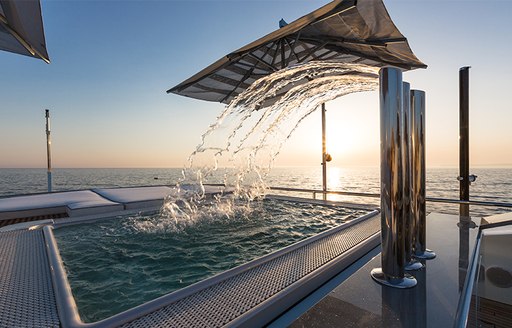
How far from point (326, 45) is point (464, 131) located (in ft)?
9.19

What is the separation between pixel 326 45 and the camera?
15.1ft

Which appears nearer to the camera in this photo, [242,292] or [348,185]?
[242,292]

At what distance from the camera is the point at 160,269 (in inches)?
87.4

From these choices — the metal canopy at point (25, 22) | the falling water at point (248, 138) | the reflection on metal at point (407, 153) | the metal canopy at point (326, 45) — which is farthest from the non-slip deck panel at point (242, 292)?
the metal canopy at point (25, 22)

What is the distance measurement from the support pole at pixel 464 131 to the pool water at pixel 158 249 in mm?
1670

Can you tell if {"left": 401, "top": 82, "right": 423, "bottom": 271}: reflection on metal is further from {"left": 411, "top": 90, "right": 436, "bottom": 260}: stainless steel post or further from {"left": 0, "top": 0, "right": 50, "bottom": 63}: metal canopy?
{"left": 0, "top": 0, "right": 50, "bottom": 63}: metal canopy

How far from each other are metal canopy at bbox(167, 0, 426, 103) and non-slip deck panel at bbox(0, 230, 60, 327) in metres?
3.58

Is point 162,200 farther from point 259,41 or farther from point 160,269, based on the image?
point 259,41

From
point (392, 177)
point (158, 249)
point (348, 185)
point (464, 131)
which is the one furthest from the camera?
point (348, 185)

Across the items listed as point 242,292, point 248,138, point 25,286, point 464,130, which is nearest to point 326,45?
point 248,138

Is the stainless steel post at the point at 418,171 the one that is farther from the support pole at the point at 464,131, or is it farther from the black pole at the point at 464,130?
the black pole at the point at 464,130

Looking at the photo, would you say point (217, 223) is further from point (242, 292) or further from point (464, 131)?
point (464, 131)

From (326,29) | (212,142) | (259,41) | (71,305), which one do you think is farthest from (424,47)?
(71,305)

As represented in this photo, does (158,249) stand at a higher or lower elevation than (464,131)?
lower
